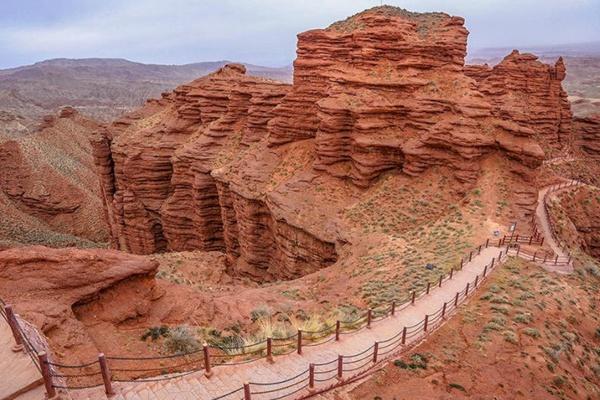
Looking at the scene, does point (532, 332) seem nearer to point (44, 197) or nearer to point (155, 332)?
point (155, 332)

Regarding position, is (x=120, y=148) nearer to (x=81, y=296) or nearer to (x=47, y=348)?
(x=81, y=296)

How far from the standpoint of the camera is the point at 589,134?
215ft

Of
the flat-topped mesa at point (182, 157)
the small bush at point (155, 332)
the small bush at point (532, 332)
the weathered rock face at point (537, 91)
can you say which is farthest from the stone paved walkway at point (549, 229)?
the flat-topped mesa at point (182, 157)

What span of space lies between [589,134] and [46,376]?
7849 cm

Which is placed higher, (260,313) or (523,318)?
(523,318)

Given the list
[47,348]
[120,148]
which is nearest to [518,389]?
[47,348]

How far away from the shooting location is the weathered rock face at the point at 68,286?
36.1ft

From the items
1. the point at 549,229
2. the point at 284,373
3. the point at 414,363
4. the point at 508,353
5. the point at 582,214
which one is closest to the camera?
the point at 284,373

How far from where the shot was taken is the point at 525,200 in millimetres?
28016

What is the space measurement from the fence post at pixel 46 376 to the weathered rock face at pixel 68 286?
2.03 meters

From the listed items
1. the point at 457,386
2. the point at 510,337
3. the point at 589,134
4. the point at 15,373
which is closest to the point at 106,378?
the point at 15,373

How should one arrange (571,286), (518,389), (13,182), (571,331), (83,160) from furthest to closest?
1. (83,160)
2. (13,182)
3. (571,286)
4. (571,331)
5. (518,389)

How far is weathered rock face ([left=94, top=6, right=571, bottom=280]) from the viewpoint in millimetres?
30078

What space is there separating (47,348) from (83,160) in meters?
81.7
